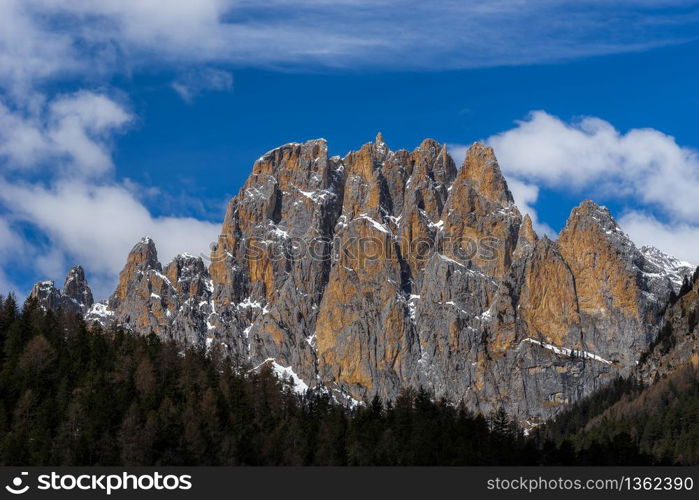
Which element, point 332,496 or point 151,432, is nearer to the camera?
point 332,496

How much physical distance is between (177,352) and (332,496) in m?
83.1

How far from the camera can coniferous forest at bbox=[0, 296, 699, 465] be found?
122312mm

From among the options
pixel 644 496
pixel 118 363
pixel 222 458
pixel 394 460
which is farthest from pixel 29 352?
pixel 644 496

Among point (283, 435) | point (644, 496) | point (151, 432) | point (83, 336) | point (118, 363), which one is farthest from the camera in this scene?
point (83, 336)

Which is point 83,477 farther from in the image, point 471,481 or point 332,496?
point 471,481

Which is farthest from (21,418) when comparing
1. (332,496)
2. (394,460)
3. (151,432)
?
(332,496)

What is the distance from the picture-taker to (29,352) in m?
142

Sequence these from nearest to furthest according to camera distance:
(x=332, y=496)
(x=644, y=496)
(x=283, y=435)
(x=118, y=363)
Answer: (x=332, y=496), (x=644, y=496), (x=283, y=435), (x=118, y=363)

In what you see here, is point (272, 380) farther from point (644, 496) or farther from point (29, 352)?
point (644, 496)

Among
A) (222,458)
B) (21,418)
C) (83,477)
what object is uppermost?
(21,418)

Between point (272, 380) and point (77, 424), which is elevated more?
point (272, 380)

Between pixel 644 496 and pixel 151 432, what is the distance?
59504 millimetres

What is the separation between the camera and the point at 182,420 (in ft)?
429

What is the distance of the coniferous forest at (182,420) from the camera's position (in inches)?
4815
